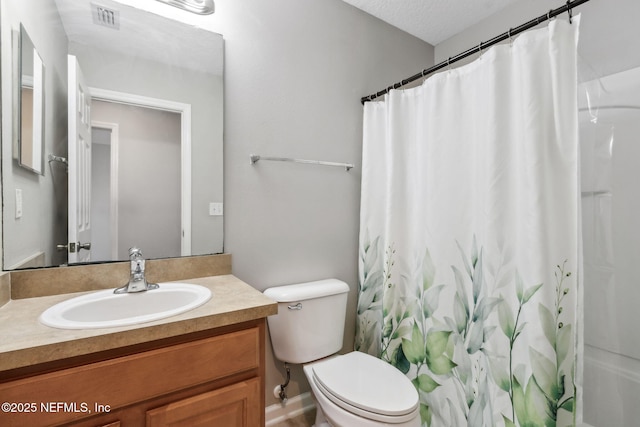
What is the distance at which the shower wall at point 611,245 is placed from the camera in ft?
4.35

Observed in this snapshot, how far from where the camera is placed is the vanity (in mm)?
721

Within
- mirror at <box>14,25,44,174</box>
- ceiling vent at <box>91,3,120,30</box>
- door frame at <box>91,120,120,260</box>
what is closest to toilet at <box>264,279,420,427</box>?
door frame at <box>91,120,120,260</box>

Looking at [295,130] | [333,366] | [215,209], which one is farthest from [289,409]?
[295,130]

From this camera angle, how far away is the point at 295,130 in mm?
1689

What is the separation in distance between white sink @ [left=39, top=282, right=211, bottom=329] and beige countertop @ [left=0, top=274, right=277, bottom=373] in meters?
0.03

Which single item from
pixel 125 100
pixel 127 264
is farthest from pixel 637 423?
pixel 125 100

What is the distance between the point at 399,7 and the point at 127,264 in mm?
2081

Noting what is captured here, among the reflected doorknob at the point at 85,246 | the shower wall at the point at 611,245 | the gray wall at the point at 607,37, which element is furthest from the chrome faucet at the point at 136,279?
the gray wall at the point at 607,37

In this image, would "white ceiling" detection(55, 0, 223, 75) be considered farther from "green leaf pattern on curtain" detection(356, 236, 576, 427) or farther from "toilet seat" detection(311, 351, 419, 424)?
"toilet seat" detection(311, 351, 419, 424)

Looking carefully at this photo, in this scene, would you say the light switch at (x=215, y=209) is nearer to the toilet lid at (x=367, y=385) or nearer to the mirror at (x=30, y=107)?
the mirror at (x=30, y=107)

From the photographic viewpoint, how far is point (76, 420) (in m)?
0.77

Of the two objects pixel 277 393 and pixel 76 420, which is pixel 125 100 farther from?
pixel 277 393

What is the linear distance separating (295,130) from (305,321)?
104cm

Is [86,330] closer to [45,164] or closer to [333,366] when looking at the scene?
[45,164]
